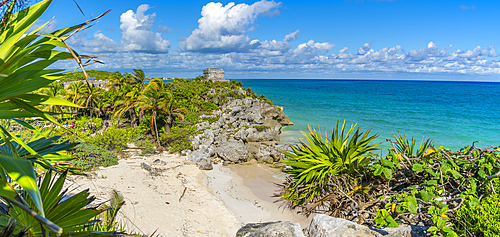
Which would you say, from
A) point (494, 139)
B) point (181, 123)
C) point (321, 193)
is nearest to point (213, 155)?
point (181, 123)

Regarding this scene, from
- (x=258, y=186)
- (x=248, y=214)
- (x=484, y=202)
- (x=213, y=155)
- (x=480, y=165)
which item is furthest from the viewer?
(x=213, y=155)

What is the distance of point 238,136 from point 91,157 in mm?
11089

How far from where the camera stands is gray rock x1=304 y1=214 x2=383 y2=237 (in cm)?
365

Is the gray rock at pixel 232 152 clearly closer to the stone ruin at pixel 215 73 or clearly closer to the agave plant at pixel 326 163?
the agave plant at pixel 326 163

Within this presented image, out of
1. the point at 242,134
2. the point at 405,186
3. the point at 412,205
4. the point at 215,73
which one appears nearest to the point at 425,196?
the point at 412,205

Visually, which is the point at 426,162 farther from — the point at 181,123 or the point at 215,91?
the point at 215,91

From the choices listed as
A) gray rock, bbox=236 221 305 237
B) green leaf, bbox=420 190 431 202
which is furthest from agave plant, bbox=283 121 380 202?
green leaf, bbox=420 190 431 202

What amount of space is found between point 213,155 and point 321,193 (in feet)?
41.9

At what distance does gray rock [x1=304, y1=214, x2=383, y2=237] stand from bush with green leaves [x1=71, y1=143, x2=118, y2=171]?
987 cm

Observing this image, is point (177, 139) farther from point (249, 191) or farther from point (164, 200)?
point (164, 200)

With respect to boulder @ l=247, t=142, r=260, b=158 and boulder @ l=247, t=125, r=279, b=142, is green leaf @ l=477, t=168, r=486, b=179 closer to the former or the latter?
boulder @ l=247, t=142, r=260, b=158

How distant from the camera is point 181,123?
18.5 m

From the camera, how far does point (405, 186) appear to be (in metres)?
Result: 3.95

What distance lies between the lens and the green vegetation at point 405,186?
2.87 m
